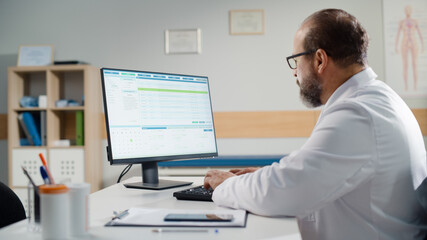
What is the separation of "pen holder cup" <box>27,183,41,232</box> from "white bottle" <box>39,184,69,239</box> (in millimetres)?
84

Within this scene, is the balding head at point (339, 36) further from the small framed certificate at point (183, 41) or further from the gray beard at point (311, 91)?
the small framed certificate at point (183, 41)

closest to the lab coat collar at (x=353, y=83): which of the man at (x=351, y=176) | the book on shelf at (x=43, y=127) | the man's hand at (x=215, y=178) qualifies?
the man at (x=351, y=176)

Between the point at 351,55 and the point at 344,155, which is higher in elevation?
the point at 351,55

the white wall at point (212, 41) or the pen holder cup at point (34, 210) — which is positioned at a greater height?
the white wall at point (212, 41)

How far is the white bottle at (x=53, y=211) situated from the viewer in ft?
2.72

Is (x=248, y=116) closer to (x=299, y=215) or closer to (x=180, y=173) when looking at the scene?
(x=180, y=173)

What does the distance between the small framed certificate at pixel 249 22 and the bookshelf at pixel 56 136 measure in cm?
142

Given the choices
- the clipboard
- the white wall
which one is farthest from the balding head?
the white wall

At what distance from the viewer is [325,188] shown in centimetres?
101

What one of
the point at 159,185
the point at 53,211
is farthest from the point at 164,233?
the point at 159,185

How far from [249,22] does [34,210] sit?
3.14 metres

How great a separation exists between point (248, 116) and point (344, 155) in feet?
9.02

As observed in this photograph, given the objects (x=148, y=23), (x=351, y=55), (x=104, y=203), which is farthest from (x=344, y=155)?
(x=148, y=23)

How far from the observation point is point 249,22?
3766 mm
